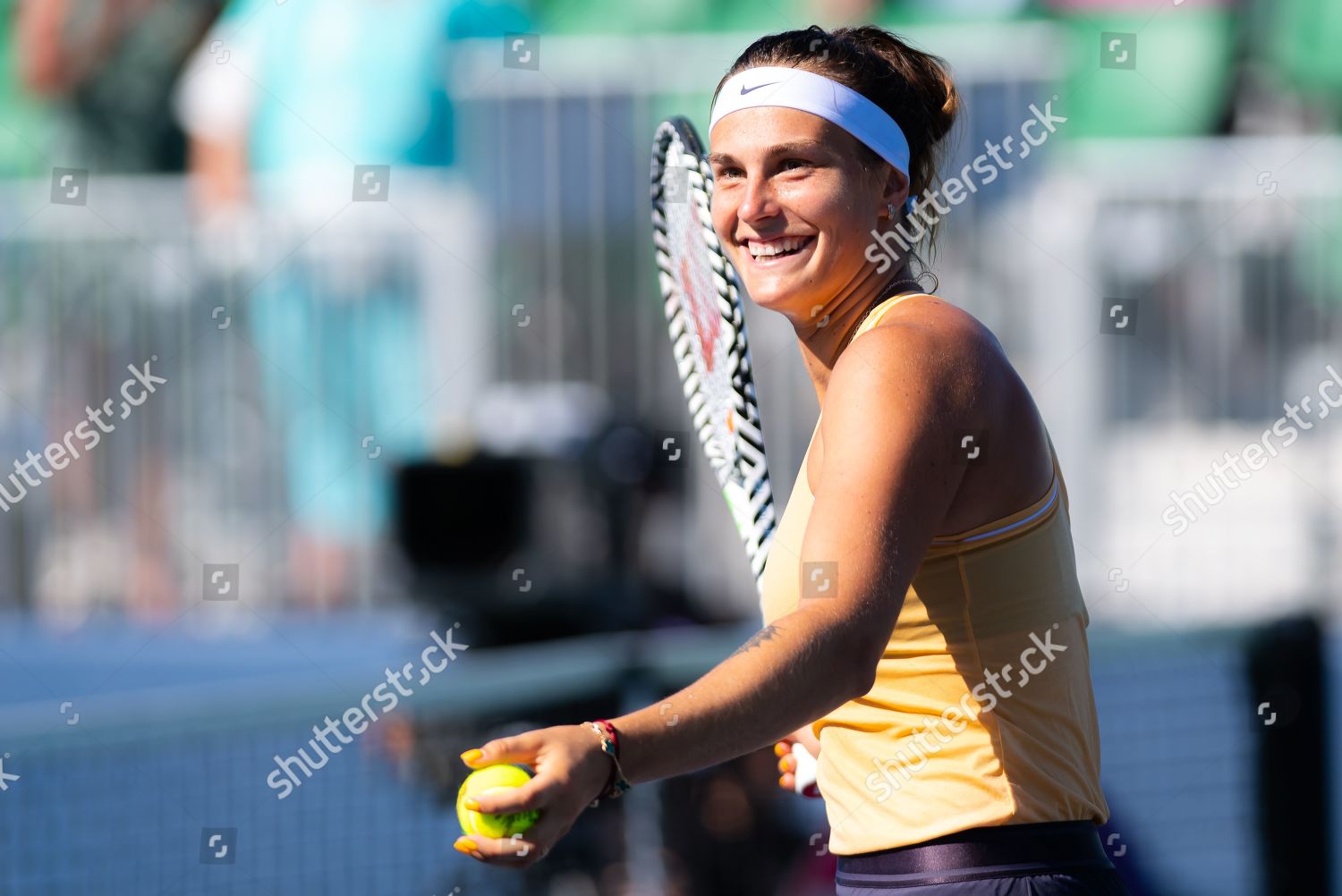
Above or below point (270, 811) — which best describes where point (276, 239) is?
above

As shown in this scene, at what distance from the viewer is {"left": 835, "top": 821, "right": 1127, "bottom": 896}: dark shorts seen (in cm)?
186

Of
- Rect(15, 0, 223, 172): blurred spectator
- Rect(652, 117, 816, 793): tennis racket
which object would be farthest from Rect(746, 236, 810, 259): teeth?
Rect(15, 0, 223, 172): blurred spectator

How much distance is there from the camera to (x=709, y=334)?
2807mm

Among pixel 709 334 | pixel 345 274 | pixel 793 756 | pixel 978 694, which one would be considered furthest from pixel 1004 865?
pixel 345 274

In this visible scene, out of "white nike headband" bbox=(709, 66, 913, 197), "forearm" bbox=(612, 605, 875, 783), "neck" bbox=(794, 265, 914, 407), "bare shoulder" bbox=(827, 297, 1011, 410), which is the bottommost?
"forearm" bbox=(612, 605, 875, 783)

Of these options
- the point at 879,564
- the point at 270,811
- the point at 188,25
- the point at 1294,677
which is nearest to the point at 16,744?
the point at 270,811

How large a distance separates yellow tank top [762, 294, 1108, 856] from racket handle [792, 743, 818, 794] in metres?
0.50

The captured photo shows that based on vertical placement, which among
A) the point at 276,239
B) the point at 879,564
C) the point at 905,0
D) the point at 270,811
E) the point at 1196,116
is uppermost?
the point at 905,0

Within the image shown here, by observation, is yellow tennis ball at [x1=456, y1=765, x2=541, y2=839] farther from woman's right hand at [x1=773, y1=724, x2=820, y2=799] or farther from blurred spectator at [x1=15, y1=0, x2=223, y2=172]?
blurred spectator at [x1=15, y1=0, x2=223, y2=172]

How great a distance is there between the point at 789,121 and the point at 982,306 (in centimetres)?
480

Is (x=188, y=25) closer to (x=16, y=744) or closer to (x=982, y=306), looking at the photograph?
(x=982, y=306)

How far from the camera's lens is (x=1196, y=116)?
25.1ft

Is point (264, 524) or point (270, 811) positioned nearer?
point (270, 811)

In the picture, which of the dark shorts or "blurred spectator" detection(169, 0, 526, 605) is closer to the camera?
the dark shorts
